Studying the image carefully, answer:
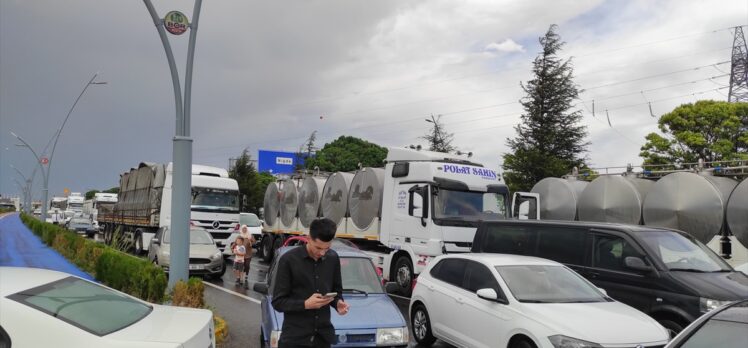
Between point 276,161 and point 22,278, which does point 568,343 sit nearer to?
point 22,278

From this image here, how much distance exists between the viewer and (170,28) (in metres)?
9.55

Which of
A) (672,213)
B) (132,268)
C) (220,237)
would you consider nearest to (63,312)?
(132,268)

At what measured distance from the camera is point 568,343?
5.22 metres

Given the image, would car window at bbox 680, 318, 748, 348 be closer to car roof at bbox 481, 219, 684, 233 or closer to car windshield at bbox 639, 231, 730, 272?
car windshield at bbox 639, 231, 730, 272

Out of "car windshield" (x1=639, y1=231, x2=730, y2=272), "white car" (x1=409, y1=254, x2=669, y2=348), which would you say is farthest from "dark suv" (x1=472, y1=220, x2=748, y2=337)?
"white car" (x1=409, y1=254, x2=669, y2=348)

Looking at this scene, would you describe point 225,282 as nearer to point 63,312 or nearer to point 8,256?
point 8,256

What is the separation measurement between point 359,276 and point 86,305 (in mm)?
3753

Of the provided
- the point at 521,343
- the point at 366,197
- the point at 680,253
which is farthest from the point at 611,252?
the point at 366,197

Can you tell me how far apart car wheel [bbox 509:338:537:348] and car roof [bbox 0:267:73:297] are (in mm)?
4359

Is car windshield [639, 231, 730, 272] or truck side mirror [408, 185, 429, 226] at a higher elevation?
truck side mirror [408, 185, 429, 226]

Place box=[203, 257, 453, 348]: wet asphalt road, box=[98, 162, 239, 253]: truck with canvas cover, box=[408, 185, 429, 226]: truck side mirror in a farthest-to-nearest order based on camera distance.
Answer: box=[98, 162, 239, 253]: truck with canvas cover < box=[408, 185, 429, 226]: truck side mirror < box=[203, 257, 453, 348]: wet asphalt road

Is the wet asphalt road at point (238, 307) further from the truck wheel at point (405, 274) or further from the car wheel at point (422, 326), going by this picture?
the truck wheel at point (405, 274)

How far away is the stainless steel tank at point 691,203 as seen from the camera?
13508mm

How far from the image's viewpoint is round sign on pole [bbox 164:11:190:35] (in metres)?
9.54
